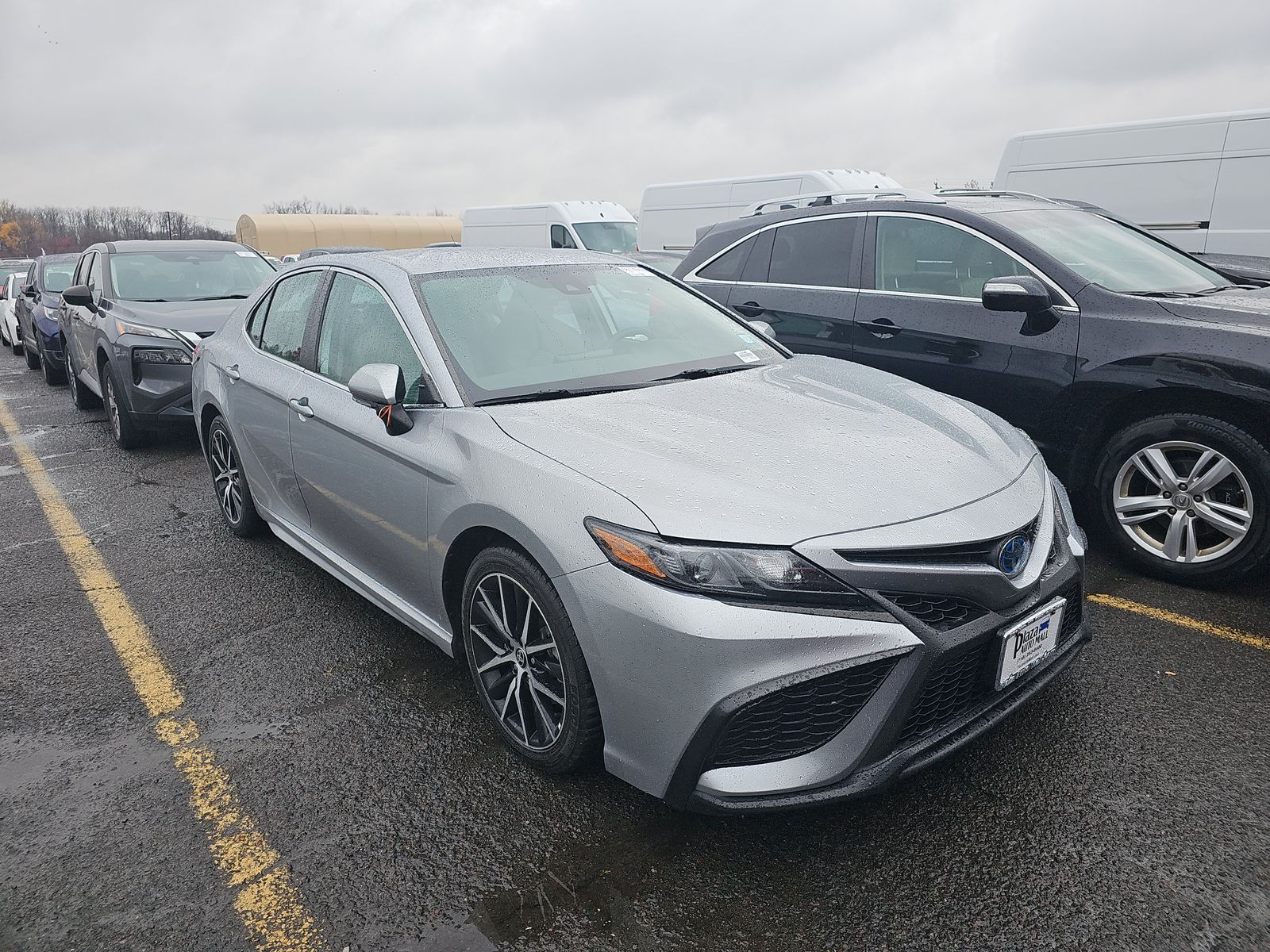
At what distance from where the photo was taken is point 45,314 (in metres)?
11.1

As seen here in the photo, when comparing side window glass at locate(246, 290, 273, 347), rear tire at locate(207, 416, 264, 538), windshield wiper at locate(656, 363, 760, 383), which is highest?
side window glass at locate(246, 290, 273, 347)

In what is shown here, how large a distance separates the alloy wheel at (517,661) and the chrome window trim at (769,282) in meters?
3.25

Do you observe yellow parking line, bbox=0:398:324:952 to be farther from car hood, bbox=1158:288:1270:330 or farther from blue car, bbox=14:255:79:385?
blue car, bbox=14:255:79:385

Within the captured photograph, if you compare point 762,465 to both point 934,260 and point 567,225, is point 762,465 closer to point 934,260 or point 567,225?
point 934,260

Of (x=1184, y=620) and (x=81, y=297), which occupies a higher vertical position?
(x=81, y=297)

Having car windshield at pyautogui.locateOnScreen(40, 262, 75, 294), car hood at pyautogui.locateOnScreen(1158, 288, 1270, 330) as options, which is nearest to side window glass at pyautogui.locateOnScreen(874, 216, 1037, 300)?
car hood at pyautogui.locateOnScreen(1158, 288, 1270, 330)

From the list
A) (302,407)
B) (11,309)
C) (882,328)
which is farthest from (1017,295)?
(11,309)

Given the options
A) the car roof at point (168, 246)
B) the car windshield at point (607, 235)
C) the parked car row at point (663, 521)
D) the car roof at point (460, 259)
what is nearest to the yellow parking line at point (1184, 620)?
the parked car row at point (663, 521)

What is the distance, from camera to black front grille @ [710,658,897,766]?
208cm

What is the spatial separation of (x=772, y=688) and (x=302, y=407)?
239cm

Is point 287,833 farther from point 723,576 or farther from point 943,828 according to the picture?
point 943,828

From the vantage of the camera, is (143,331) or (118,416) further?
(118,416)

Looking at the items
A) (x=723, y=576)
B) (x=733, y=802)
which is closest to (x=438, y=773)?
(x=733, y=802)

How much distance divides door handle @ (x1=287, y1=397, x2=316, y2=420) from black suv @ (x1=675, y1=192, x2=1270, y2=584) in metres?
2.86
